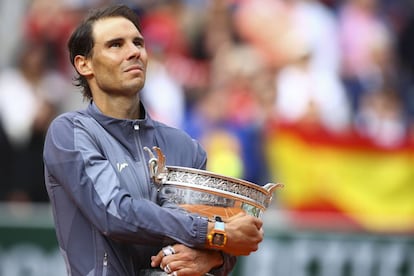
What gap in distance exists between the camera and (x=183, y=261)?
4816 millimetres

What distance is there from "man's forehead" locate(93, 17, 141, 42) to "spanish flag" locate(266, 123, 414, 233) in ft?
20.7

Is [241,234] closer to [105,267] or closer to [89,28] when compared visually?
[105,267]

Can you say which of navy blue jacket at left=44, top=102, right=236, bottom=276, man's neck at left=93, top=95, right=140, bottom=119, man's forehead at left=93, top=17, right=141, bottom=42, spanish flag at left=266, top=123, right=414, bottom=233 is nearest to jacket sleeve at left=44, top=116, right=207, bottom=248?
navy blue jacket at left=44, top=102, right=236, bottom=276

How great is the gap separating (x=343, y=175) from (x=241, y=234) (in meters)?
6.85

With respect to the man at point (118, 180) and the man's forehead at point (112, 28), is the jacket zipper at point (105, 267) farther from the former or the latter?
the man's forehead at point (112, 28)

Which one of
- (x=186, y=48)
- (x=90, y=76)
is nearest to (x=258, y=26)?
(x=186, y=48)

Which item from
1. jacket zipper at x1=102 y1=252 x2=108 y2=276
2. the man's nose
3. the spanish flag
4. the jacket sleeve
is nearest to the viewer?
the jacket sleeve

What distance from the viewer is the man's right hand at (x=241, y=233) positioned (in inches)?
191

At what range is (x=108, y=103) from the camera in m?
5.20

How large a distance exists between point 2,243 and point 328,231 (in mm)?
3079

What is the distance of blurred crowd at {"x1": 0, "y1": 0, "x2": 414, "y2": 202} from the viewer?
11.6 metres

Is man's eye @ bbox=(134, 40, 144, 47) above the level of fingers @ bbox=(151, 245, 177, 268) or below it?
above

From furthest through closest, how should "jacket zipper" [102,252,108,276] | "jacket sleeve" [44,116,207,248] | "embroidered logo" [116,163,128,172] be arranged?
"embroidered logo" [116,163,128,172] < "jacket zipper" [102,252,108,276] < "jacket sleeve" [44,116,207,248]

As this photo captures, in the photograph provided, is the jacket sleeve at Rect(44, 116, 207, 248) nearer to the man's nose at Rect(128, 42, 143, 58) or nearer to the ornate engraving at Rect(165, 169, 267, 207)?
the ornate engraving at Rect(165, 169, 267, 207)
